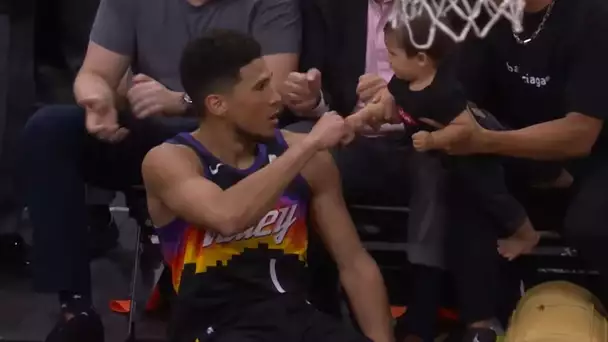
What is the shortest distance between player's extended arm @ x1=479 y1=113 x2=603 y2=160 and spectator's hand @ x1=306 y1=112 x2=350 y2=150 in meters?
0.28

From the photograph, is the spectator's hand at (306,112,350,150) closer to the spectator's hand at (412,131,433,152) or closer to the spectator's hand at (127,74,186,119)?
the spectator's hand at (412,131,433,152)

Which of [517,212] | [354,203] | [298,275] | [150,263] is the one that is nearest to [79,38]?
[150,263]

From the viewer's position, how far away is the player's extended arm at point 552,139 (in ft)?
6.11

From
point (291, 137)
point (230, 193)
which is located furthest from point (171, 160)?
point (291, 137)

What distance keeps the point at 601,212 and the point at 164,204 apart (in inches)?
30.7

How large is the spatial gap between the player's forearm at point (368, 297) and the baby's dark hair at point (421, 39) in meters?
0.39

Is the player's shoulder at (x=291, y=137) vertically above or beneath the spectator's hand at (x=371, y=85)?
beneath

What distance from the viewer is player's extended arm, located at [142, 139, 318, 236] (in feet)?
5.55

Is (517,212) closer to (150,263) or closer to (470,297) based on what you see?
(470,297)

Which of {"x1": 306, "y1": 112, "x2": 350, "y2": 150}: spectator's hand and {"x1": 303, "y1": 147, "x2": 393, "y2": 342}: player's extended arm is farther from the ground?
{"x1": 306, "y1": 112, "x2": 350, "y2": 150}: spectator's hand

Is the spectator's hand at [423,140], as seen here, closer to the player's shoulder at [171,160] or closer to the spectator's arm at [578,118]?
the spectator's arm at [578,118]

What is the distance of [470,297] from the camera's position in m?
1.90

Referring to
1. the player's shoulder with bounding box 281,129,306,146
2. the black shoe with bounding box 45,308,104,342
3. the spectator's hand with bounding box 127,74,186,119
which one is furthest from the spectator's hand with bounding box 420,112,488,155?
the black shoe with bounding box 45,308,104,342

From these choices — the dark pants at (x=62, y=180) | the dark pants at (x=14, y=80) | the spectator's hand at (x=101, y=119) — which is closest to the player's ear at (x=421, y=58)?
the dark pants at (x=62, y=180)
